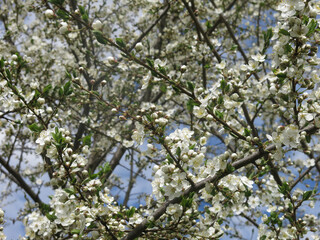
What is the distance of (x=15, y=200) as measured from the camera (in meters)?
7.00

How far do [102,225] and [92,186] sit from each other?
39 cm

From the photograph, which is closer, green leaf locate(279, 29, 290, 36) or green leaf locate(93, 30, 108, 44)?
green leaf locate(279, 29, 290, 36)

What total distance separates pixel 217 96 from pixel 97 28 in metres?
1.13

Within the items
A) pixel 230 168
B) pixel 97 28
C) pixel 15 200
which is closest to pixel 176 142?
pixel 230 168

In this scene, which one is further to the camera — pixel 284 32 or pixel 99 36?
pixel 99 36

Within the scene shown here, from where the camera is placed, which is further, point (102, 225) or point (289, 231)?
point (289, 231)

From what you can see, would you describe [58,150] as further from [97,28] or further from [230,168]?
[230,168]

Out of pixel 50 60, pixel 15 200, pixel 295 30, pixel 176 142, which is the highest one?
pixel 50 60

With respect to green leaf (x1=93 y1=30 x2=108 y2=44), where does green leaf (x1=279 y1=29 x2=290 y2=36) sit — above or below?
above

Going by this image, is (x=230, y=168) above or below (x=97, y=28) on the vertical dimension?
below

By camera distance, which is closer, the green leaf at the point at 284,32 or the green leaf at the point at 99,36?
the green leaf at the point at 284,32

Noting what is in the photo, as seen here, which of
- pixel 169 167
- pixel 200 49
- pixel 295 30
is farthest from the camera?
pixel 200 49

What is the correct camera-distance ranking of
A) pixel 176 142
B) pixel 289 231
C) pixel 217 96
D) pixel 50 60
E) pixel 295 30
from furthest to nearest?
pixel 50 60, pixel 289 231, pixel 217 96, pixel 176 142, pixel 295 30

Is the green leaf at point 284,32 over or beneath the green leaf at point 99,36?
over
